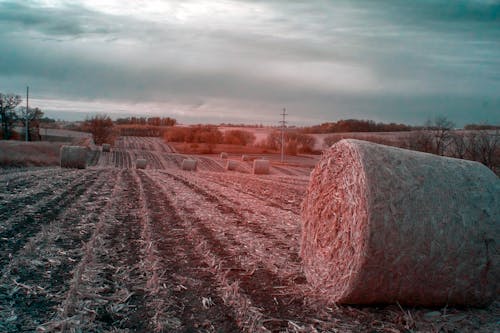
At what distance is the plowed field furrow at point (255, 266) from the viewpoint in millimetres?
5398

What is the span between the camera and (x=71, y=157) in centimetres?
2592

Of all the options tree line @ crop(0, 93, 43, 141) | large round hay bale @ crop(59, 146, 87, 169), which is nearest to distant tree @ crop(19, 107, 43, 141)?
tree line @ crop(0, 93, 43, 141)

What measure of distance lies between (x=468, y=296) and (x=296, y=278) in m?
2.17

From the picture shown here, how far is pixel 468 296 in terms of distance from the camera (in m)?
5.31

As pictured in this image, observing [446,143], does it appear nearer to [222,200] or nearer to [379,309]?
[222,200]

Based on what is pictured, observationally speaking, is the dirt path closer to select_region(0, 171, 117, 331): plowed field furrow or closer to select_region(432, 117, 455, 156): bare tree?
select_region(0, 171, 117, 331): plowed field furrow

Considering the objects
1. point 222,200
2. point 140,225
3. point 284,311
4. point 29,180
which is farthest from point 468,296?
point 29,180

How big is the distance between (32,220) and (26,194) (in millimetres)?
3801

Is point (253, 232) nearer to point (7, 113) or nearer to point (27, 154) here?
point (27, 154)

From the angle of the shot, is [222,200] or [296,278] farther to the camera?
[222,200]

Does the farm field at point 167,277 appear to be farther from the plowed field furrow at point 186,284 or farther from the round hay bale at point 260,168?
the round hay bale at point 260,168

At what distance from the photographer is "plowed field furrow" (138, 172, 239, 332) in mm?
4912

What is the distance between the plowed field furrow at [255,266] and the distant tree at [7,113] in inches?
2720

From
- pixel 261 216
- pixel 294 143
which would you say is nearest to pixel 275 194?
pixel 261 216
